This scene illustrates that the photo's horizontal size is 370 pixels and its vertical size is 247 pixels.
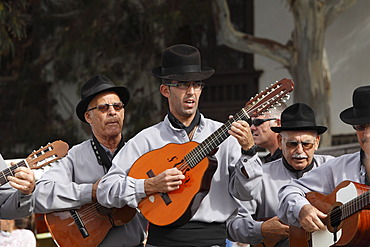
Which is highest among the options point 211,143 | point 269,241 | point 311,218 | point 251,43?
point 251,43

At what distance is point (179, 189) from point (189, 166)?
161 mm

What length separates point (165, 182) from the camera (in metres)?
5.12

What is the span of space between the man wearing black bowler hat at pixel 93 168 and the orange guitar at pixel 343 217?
4.61ft

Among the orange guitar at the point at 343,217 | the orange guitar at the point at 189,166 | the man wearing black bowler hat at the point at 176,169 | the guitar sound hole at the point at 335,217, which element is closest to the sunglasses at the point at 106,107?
the man wearing black bowler hat at the point at 176,169

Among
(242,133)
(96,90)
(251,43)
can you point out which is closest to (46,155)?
(96,90)

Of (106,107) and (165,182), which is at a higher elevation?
(106,107)

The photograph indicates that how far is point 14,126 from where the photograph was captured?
17.1 m

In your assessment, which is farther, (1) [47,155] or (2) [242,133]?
(1) [47,155]

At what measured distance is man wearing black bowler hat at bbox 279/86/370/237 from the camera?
4816 millimetres

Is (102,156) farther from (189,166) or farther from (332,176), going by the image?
(332,176)

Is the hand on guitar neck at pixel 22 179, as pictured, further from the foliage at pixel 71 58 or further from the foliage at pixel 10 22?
the foliage at pixel 71 58

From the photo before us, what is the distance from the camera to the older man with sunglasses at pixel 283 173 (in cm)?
574

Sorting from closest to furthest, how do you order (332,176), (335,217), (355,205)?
(355,205) → (335,217) → (332,176)

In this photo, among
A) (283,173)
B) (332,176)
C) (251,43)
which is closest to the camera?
(332,176)
